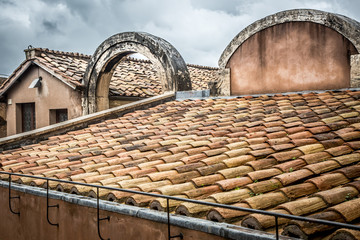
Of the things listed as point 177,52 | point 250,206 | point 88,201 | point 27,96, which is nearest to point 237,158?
point 250,206

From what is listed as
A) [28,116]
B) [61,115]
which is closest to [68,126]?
[61,115]

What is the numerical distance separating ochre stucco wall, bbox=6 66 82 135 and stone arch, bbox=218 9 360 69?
588 centimetres

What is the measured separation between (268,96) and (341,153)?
11.7 ft

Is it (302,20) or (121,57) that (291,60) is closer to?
(302,20)

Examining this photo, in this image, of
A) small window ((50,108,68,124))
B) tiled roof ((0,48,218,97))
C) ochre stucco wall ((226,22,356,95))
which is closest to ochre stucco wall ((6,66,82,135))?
small window ((50,108,68,124))

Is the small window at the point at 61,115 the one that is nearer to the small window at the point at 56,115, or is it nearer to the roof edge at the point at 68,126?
the small window at the point at 56,115

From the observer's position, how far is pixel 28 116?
47.3ft

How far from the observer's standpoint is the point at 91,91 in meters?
11.3

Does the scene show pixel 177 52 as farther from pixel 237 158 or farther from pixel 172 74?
pixel 237 158

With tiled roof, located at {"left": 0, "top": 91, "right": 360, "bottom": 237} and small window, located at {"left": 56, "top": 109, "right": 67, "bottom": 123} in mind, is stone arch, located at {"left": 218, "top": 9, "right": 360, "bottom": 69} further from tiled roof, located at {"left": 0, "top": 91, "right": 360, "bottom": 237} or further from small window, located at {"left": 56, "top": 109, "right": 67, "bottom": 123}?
small window, located at {"left": 56, "top": 109, "right": 67, "bottom": 123}

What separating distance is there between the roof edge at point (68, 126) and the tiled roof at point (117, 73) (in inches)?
128

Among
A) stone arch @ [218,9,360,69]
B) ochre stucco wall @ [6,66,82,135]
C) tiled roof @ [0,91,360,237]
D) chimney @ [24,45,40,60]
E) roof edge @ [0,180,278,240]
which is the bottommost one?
roof edge @ [0,180,278,240]

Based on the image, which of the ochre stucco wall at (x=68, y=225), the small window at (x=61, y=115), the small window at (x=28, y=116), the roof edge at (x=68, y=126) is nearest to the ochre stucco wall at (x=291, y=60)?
the roof edge at (x=68, y=126)

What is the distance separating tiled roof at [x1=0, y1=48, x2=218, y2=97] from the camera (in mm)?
12055
